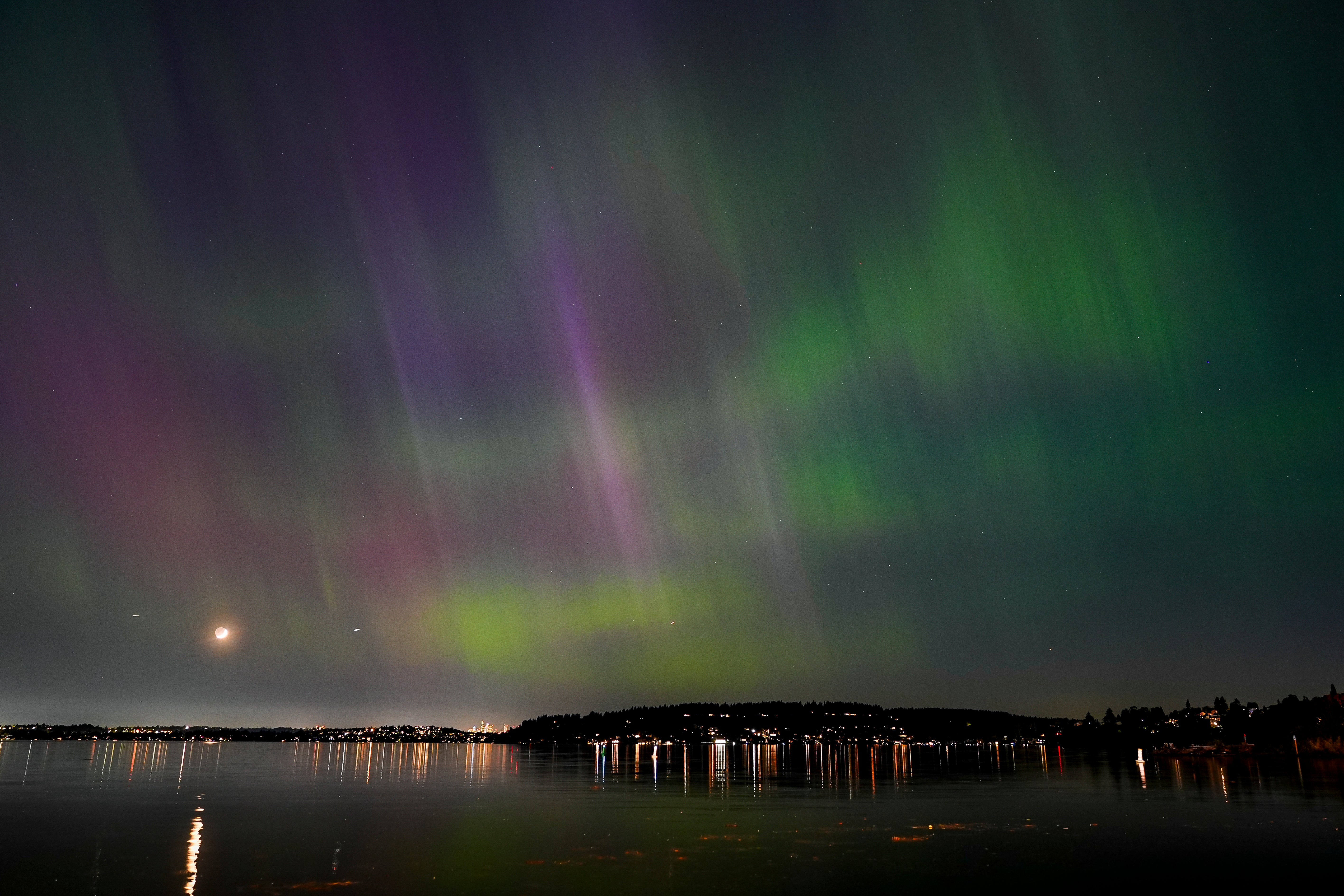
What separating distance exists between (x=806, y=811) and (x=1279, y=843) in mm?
26001

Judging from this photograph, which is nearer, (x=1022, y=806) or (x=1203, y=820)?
(x=1203, y=820)

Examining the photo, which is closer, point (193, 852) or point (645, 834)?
point (193, 852)

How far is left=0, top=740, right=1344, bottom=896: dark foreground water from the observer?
34.5 m

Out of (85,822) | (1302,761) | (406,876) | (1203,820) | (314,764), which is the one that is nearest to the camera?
(406,876)

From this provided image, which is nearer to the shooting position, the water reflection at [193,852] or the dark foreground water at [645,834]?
the water reflection at [193,852]

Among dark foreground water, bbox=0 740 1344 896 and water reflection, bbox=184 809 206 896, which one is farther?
dark foreground water, bbox=0 740 1344 896

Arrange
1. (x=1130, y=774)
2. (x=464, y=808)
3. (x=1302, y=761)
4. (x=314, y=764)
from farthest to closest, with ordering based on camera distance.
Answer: (x=1302, y=761), (x=314, y=764), (x=1130, y=774), (x=464, y=808)

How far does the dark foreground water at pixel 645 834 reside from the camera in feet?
113

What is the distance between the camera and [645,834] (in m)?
47.6

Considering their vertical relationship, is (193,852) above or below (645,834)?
above

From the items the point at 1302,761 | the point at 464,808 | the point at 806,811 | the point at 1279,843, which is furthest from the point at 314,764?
the point at 1302,761

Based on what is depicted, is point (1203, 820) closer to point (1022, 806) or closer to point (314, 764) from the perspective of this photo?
point (1022, 806)

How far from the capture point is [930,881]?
1364 inches

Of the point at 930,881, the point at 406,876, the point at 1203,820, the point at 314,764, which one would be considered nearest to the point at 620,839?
the point at 406,876
